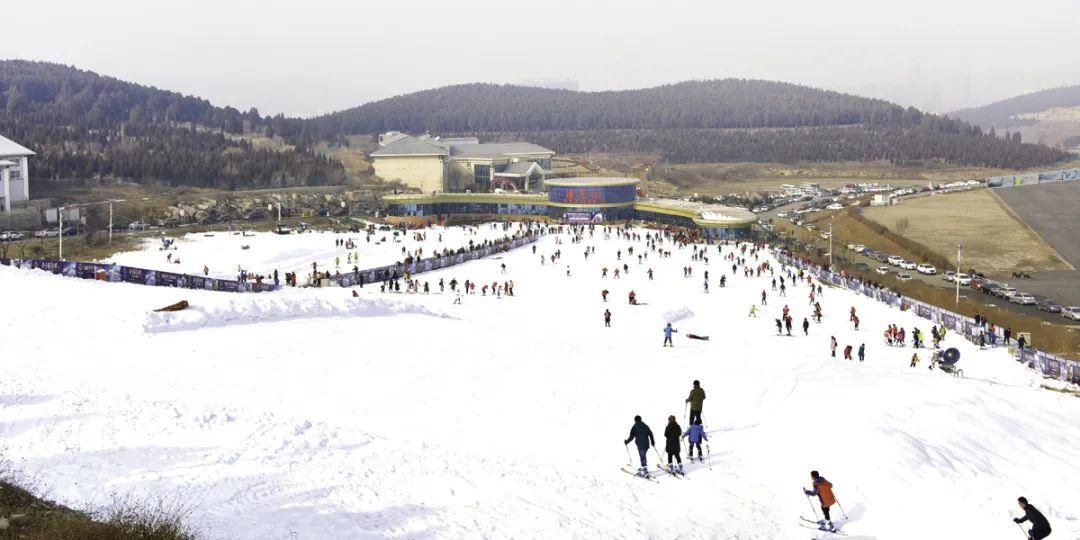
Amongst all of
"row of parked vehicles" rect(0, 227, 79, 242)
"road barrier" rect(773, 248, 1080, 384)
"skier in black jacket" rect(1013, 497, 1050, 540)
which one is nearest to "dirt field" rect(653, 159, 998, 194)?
"road barrier" rect(773, 248, 1080, 384)

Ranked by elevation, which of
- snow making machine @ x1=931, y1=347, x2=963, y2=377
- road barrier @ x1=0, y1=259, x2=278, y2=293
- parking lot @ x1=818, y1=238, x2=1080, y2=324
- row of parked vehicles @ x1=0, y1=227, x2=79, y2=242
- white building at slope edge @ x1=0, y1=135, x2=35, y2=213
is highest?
white building at slope edge @ x1=0, y1=135, x2=35, y2=213

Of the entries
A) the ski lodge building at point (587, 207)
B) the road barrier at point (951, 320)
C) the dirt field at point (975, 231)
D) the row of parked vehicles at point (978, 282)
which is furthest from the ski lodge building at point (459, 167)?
the road barrier at point (951, 320)

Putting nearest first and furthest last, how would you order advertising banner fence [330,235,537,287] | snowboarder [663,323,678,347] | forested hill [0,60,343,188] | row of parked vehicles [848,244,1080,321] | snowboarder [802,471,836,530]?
snowboarder [802,471,836,530] → snowboarder [663,323,678,347] → advertising banner fence [330,235,537,287] → row of parked vehicles [848,244,1080,321] → forested hill [0,60,343,188]

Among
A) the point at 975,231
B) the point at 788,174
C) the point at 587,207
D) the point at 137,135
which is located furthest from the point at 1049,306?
the point at 137,135

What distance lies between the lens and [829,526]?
1164cm

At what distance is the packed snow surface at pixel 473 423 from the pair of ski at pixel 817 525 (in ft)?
0.43

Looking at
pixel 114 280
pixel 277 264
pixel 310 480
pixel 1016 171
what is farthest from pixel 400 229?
pixel 1016 171

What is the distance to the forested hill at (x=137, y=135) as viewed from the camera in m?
80.7

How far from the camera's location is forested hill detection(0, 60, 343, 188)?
8069 cm

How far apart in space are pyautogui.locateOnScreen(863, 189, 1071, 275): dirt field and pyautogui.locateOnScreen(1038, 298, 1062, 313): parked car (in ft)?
43.2

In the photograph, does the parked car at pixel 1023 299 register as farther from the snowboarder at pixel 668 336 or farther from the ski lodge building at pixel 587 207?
the snowboarder at pixel 668 336

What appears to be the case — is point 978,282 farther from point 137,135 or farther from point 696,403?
point 137,135

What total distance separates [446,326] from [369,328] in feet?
7.08

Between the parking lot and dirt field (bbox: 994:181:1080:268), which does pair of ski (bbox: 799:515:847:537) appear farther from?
dirt field (bbox: 994:181:1080:268)
